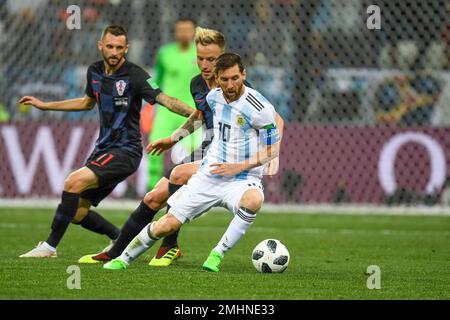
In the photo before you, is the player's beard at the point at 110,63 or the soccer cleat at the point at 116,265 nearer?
the soccer cleat at the point at 116,265

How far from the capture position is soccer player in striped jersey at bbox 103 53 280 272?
7.49m

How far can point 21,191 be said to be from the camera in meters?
15.0

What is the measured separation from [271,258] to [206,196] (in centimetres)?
69

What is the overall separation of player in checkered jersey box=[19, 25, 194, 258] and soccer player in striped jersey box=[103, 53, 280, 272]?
808mm

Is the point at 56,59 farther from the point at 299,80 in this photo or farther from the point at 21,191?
the point at 299,80

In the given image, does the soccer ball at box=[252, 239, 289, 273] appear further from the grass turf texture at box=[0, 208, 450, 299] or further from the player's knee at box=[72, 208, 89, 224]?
the player's knee at box=[72, 208, 89, 224]

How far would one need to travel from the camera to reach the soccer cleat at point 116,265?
25.0 ft

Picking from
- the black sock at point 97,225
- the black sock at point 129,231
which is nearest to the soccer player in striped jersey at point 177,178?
the black sock at point 129,231

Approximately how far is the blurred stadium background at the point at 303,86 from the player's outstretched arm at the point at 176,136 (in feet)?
21.0

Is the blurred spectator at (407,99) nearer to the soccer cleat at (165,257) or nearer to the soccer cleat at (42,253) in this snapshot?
the soccer cleat at (165,257)

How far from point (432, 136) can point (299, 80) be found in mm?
2290

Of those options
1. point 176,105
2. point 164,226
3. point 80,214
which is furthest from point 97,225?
point 164,226
